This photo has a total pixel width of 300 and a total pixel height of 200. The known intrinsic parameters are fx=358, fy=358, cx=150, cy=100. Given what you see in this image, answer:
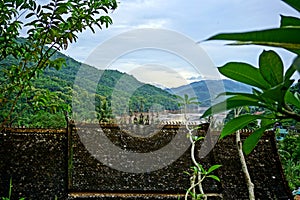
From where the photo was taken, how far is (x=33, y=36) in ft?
7.58

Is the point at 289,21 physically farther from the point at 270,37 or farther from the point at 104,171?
the point at 104,171

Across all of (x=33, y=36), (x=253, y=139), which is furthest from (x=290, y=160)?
(x=253, y=139)

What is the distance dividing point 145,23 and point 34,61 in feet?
2.69

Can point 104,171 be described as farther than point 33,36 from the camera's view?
Yes

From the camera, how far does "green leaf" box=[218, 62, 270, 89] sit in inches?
13.6

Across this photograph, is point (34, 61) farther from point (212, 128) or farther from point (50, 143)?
point (212, 128)

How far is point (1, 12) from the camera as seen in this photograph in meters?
2.22

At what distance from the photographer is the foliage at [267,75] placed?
9.5 inches

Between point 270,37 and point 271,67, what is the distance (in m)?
0.10

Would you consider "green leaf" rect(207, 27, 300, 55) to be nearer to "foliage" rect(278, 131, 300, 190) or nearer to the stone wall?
the stone wall

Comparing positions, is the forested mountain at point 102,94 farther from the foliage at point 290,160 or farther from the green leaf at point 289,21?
the green leaf at point 289,21

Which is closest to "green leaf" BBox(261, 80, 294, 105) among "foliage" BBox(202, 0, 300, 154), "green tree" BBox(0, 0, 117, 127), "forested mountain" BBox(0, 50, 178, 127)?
"foliage" BBox(202, 0, 300, 154)

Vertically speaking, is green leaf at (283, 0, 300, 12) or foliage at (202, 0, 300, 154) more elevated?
green leaf at (283, 0, 300, 12)

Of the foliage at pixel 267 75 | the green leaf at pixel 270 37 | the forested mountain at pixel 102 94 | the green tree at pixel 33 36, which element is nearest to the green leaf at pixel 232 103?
the foliage at pixel 267 75
